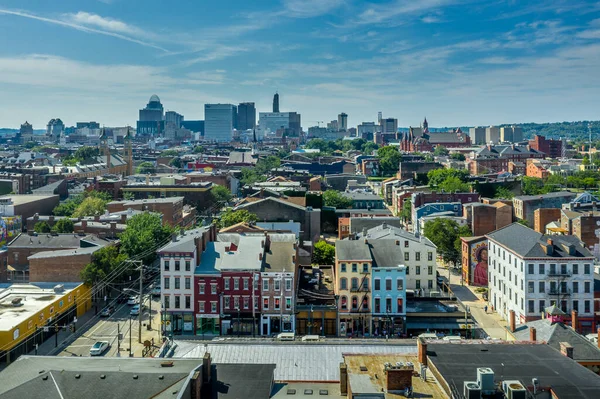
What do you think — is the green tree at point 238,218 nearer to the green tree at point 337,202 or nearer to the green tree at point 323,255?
the green tree at point 323,255

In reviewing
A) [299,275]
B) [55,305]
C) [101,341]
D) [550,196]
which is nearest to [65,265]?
[55,305]

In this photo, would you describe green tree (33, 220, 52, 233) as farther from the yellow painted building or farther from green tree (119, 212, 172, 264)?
the yellow painted building

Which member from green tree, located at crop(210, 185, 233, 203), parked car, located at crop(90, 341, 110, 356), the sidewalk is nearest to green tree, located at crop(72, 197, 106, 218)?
green tree, located at crop(210, 185, 233, 203)

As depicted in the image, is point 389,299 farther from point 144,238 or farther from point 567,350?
point 144,238

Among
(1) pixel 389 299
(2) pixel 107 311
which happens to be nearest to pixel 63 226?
(2) pixel 107 311

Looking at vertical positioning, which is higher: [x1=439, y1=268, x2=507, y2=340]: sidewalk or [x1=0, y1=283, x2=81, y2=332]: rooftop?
[x1=0, y1=283, x2=81, y2=332]: rooftop
